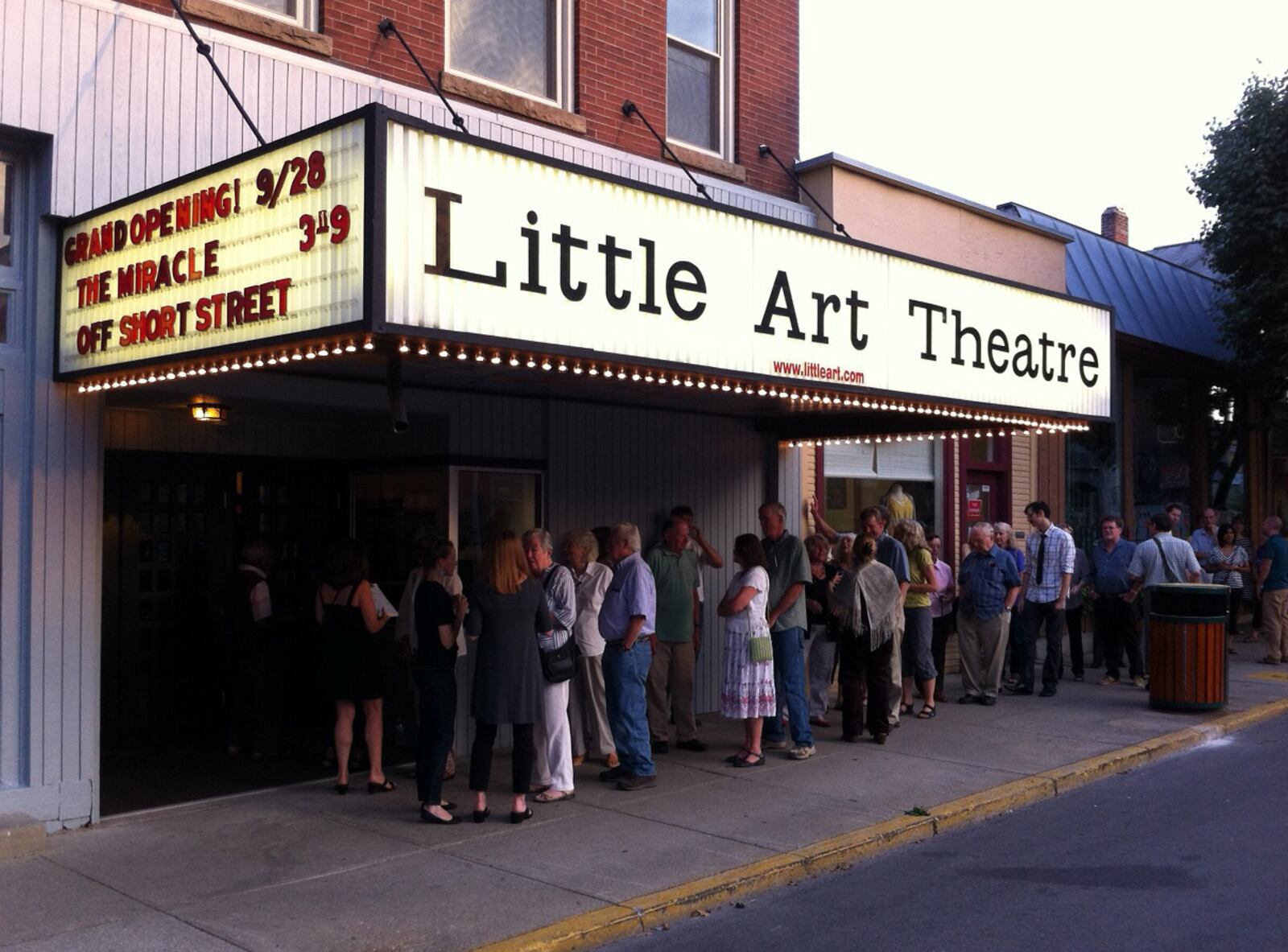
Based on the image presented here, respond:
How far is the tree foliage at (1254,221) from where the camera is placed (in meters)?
16.6

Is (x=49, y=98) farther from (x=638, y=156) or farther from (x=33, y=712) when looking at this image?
(x=638, y=156)

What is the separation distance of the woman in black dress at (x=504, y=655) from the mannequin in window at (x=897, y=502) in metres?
7.23

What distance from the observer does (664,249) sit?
7188 mm

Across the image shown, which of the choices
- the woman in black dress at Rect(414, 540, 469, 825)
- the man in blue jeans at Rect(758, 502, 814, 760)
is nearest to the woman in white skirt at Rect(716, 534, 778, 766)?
the man in blue jeans at Rect(758, 502, 814, 760)

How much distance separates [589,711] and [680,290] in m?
3.46

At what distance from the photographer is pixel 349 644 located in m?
8.00

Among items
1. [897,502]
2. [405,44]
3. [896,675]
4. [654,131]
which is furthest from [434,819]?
[897,502]

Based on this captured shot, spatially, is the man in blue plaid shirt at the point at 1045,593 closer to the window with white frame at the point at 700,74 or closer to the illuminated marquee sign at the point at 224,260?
the window with white frame at the point at 700,74

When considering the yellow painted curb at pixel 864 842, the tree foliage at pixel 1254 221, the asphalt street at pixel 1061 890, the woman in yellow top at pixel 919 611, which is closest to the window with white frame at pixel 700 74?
the woman in yellow top at pixel 919 611

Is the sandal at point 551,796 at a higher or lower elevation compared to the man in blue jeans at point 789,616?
lower

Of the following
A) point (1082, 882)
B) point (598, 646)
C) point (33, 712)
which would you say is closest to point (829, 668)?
point (598, 646)

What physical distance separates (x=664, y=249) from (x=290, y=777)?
4572 mm

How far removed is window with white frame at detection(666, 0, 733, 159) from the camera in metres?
11.5

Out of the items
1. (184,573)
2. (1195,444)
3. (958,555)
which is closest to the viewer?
(184,573)
